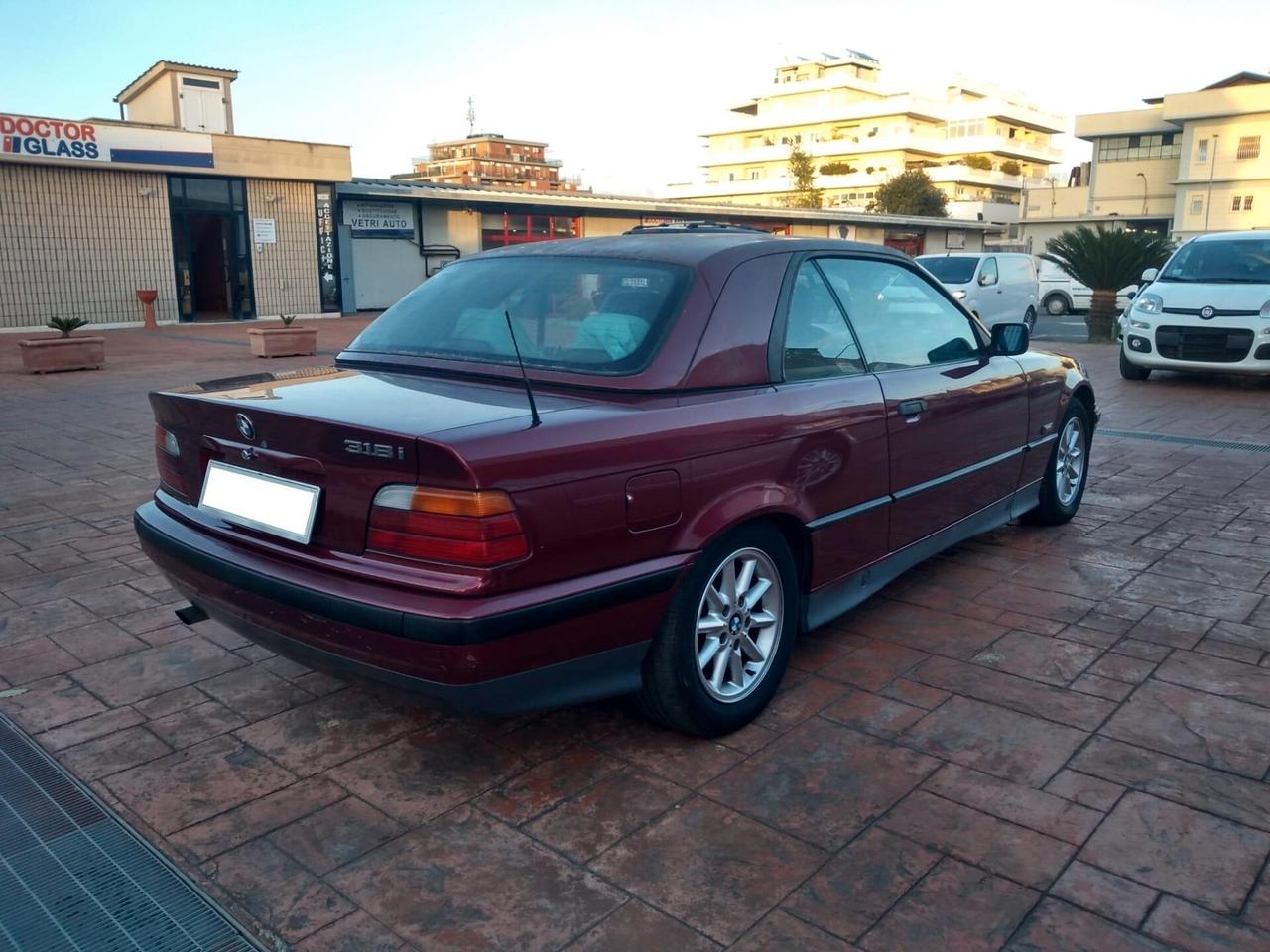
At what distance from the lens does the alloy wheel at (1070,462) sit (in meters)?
5.45

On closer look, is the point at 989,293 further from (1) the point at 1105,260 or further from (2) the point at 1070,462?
(2) the point at 1070,462

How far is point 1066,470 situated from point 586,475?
3.89m

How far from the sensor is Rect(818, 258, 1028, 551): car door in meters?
3.84

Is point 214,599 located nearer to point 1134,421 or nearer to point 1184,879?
point 1184,879

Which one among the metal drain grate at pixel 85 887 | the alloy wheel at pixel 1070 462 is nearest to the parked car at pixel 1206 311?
the alloy wheel at pixel 1070 462

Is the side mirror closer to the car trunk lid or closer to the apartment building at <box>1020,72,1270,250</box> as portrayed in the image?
the car trunk lid

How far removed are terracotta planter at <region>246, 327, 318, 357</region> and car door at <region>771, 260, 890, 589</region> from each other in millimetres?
13206

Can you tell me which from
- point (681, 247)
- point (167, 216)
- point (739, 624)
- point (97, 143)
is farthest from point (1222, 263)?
point (167, 216)

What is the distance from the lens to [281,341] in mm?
15500

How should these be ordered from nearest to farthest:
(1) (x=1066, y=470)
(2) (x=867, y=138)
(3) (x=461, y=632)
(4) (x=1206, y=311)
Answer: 1. (3) (x=461, y=632)
2. (1) (x=1066, y=470)
3. (4) (x=1206, y=311)
4. (2) (x=867, y=138)

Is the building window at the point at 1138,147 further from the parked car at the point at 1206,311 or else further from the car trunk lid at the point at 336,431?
the car trunk lid at the point at 336,431

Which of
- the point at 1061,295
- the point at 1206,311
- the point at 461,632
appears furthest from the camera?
the point at 1061,295

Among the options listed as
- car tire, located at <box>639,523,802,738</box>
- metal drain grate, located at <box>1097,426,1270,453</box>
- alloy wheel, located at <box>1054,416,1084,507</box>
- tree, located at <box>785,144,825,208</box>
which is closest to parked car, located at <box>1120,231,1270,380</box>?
metal drain grate, located at <box>1097,426,1270,453</box>

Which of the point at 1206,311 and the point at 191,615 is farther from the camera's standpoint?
the point at 1206,311
